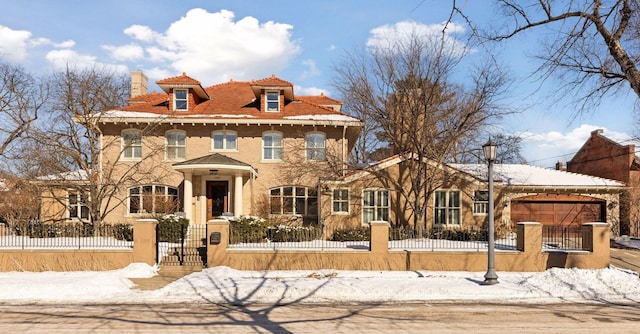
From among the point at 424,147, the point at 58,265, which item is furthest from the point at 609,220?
the point at 58,265

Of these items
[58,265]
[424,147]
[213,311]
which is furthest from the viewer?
[424,147]

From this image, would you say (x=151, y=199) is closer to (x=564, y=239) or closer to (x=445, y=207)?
(x=445, y=207)

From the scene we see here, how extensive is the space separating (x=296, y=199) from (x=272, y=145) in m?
3.11

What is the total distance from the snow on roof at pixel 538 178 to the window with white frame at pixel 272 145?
31.5ft

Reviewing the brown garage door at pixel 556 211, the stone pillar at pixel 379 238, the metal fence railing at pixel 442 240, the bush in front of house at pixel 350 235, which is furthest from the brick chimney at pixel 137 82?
the brown garage door at pixel 556 211

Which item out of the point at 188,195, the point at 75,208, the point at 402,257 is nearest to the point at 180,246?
the point at 188,195

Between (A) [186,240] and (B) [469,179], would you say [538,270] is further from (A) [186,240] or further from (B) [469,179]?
(A) [186,240]

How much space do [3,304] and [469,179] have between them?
62.1 feet

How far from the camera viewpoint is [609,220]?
24.3m

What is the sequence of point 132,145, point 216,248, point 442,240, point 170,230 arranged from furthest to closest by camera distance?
point 132,145, point 170,230, point 442,240, point 216,248

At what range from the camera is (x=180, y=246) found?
58.0ft

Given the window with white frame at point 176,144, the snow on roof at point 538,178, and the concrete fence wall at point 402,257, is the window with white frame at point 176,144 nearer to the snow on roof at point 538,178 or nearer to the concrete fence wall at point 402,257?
the concrete fence wall at point 402,257

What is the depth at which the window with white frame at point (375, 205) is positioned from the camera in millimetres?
22328

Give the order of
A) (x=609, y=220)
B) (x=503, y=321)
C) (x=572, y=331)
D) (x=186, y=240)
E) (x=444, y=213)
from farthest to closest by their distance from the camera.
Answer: (x=609, y=220)
(x=444, y=213)
(x=186, y=240)
(x=503, y=321)
(x=572, y=331)
